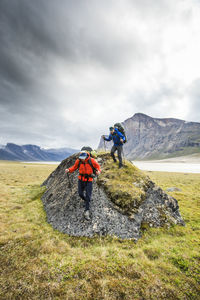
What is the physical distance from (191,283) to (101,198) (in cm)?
566

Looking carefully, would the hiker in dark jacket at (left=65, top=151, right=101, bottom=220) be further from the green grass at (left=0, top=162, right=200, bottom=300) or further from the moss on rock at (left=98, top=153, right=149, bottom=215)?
the green grass at (left=0, top=162, right=200, bottom=300)

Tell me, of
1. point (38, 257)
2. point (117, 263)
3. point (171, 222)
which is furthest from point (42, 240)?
point (171, 222)

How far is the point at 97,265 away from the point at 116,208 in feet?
11.4

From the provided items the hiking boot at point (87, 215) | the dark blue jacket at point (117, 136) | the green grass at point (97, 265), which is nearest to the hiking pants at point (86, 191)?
the hiking boot at point (87, 215)

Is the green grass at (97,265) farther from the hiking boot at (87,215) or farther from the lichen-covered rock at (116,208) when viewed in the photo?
the hiking boot at (87,215)

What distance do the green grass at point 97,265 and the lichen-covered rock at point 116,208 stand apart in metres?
0.49

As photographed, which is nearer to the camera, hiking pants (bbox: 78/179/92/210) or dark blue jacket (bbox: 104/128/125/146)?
hiking pants (bbox: 78/179/92/210)

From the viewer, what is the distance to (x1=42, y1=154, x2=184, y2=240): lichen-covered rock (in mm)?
7691

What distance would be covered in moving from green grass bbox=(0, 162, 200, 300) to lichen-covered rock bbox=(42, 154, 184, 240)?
49 centimetres

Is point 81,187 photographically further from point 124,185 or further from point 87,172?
point 124,185

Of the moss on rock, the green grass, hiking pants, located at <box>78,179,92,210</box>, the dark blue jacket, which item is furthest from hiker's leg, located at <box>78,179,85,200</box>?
the dark blue jacket

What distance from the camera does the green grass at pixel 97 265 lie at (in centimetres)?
434

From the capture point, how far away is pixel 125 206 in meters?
8.51

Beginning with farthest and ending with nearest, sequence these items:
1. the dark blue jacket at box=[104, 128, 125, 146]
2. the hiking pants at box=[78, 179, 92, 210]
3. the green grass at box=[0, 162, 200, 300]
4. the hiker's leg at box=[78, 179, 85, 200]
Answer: the dark blue jacket at box=[104, 128, 125, 146], the hiker's leg at box=[78, 179, 85, 200], the hiking pants at box=[78, 179, 92, 210], the green grass at box=[0, 162, 200, 300]
